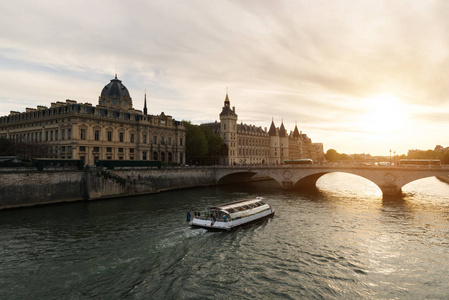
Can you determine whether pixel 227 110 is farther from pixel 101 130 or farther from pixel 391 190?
pixel 391 190

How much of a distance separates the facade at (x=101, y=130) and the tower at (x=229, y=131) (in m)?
33.4

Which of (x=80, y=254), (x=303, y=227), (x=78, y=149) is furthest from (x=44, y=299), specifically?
(x=78, y=149)

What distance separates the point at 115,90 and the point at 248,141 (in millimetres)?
69929

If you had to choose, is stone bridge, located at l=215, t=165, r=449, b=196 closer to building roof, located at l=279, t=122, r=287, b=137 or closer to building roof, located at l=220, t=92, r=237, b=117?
building roof, located at l=220, t=92, r=237, b=117

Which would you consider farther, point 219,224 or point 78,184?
point 78,184

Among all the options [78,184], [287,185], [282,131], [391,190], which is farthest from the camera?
[282,131]

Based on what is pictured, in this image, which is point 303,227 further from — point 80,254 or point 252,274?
point 80,254

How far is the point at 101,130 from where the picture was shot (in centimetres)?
7450

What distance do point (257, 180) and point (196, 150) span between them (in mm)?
23714

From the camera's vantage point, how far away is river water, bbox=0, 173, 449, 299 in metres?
18.3

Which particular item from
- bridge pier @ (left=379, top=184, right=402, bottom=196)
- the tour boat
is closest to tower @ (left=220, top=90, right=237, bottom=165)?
bridge pier @ (left=379, top=184, right=402, bottom=196)

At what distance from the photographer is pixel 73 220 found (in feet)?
120

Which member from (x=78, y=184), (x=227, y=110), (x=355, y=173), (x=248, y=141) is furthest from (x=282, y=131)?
(x=78, y=184)

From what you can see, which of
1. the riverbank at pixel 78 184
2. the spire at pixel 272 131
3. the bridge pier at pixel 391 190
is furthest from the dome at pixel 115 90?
the spire at pixel 272 131
